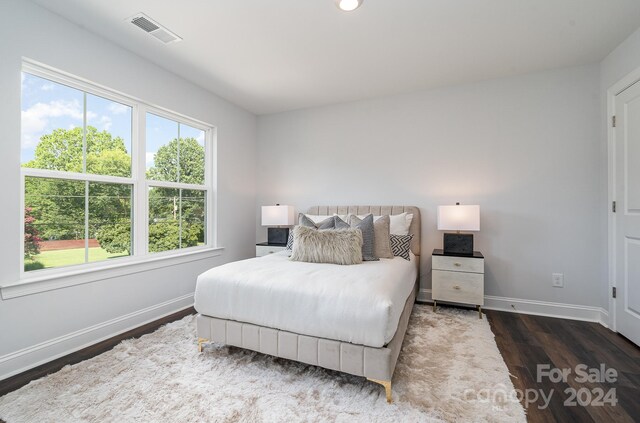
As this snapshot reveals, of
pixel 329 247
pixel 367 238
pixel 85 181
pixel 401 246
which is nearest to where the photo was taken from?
pixel 85 181

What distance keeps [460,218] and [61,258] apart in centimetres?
374

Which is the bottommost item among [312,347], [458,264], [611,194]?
[312,347]

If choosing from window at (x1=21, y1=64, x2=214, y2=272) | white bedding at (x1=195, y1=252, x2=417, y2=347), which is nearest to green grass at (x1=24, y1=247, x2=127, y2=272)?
window at (x1=21, y1=64, x2=214, y2=272)

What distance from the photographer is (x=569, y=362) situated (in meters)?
2.06

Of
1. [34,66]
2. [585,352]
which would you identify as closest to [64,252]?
[34,66]

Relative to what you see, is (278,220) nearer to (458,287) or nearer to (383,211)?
(383,211)

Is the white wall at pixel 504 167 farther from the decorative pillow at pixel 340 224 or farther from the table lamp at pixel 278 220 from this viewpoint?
the decorative pillow at pixel 340 224

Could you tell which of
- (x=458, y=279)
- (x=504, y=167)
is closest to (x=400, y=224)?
(x=458, y=279)

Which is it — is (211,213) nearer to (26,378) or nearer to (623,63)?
(26,378)

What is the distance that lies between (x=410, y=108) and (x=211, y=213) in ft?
9.79

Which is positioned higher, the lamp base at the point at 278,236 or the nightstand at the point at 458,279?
the lamp base at the point at 278,236

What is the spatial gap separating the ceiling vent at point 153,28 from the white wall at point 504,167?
2178mm

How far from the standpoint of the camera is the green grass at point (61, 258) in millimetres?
2150

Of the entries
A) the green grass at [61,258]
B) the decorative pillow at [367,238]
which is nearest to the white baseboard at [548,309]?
the decorative pillow at [367,238]
